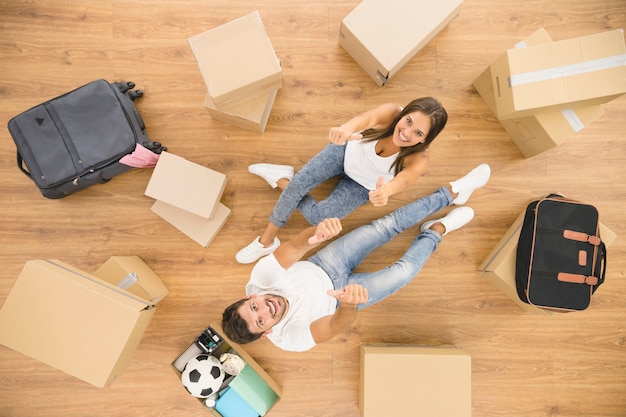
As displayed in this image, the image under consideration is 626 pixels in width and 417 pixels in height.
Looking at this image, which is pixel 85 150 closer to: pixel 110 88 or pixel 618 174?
pixel 110 88

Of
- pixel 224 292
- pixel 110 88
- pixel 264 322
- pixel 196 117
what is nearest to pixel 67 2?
pixel 110 88

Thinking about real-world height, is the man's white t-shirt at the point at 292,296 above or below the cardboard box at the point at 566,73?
below

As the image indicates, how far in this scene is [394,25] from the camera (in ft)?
5.61

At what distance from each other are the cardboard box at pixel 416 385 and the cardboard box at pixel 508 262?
1.23 ft

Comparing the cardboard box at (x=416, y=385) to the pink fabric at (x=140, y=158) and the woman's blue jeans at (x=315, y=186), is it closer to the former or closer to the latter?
the woman's blue jeans at (x=315, y=186)

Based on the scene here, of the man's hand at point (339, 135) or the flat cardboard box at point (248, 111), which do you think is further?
the flat cardboard box at point (248, 111)

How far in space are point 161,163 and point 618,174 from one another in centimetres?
216

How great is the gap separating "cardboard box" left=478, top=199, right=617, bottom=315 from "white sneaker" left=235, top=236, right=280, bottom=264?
3.27ft

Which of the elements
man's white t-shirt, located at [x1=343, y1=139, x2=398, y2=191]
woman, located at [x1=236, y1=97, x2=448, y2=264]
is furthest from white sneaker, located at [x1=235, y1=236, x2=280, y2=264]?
man's white t-shirt, located at [x1=343, y1=139, x2=398, y2=191]

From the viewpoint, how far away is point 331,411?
197cm

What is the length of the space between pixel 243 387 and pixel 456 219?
1.22 metres

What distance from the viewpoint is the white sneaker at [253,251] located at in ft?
6.15

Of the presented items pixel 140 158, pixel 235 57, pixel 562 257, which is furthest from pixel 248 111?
pixel 562 257

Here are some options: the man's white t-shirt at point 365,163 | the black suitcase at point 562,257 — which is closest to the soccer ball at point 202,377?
the man's white t-shirt at point 365,163
